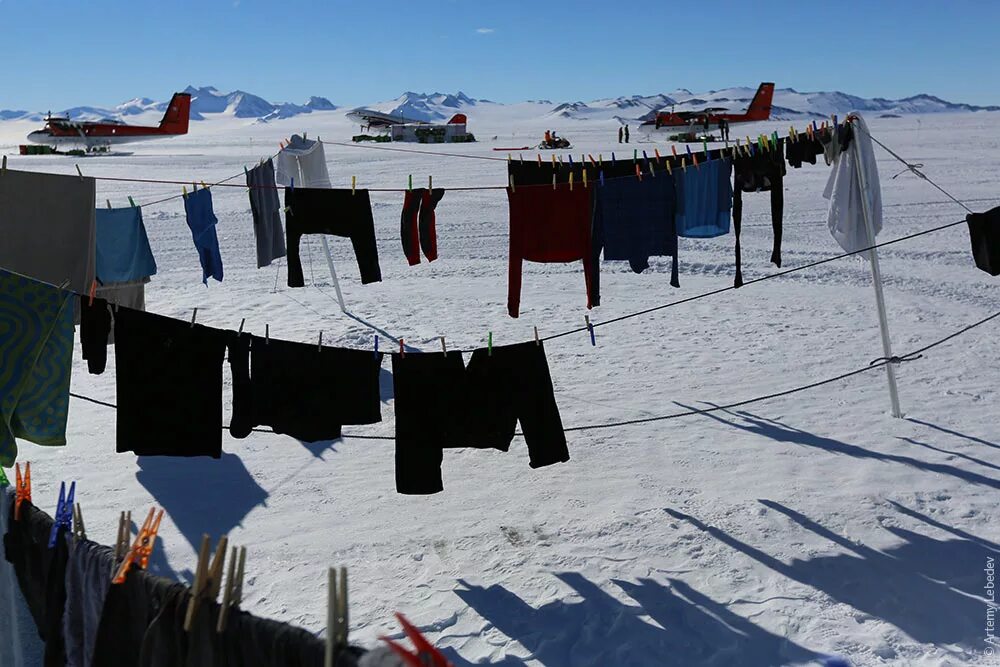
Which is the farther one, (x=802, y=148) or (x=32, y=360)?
(x=802, y=148)

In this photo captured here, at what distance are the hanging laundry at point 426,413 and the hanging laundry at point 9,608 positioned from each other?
2.35 meters

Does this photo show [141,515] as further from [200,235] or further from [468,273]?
[468,273]

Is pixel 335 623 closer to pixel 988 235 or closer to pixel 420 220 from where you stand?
pixel 420 220

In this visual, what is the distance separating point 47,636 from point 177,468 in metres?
4.42

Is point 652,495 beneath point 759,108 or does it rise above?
beneath

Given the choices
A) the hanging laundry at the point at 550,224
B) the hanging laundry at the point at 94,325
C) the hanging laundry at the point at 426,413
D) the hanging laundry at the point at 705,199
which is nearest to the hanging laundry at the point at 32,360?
the hanging laundry at the point at 94,325

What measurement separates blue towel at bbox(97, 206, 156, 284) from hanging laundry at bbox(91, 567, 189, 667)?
579 centimetres

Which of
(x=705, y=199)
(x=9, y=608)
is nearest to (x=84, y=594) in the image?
(x=9, y=608)

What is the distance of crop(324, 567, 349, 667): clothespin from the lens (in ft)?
7.36

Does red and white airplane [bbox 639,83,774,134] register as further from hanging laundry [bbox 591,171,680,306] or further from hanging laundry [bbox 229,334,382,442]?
hanging laundry [bbox 229,334,382,442]

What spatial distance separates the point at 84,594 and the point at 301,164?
931cm

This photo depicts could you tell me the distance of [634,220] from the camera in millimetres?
7371

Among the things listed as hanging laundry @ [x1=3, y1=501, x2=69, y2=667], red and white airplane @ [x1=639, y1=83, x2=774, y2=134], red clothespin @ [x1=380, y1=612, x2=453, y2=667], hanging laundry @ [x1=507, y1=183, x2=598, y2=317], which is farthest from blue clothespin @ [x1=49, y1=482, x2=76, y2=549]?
red and white airplane @ [x1=639, y1=83, x2=774, y2=134]

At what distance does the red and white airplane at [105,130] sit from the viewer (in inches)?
1720
